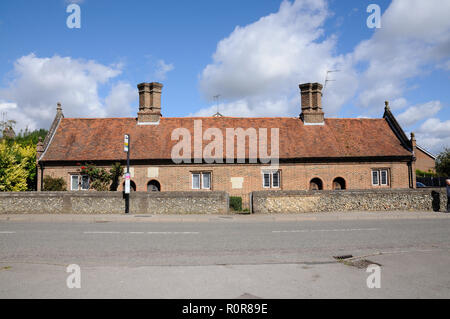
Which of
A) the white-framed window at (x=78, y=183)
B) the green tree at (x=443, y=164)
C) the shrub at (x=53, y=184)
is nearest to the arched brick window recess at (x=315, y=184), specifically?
the white-framed window at (x=78, y=183)

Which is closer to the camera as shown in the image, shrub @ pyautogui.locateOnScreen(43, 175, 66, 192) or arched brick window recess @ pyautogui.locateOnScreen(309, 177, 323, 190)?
shrub @ pyautogui.locateOnScreen(43, 175, 66, 192)

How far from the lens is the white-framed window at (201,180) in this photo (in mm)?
25859

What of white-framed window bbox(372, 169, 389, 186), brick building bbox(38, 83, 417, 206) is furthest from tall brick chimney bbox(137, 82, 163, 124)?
white-framed window bbox(372, 169, 389, 186)

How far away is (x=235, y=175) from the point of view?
25641mm

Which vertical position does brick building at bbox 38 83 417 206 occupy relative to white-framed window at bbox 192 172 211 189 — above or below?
above

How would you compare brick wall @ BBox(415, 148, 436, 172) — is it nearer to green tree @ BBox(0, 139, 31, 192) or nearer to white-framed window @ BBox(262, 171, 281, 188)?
white-framed window @ BBox(262, 171, 281, 188)

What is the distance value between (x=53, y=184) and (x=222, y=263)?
21.7 m

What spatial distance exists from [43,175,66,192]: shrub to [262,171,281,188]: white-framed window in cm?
1554

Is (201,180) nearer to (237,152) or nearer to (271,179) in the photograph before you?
(237,152)

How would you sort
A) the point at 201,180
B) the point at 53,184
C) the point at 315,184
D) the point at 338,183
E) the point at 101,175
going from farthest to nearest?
1. the point at 338,183
2. the point at 315,184
3. the point at 201,180
4. the point at 53,184
5. the point at 101,175

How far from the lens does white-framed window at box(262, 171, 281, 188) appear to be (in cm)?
2608

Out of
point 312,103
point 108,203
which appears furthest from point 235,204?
point 312,103

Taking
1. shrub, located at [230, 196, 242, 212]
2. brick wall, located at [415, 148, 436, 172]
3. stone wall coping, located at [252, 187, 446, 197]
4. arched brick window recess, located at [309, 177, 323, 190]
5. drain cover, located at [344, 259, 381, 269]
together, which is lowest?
drain cover, located at [344, 259, 381, 269]
